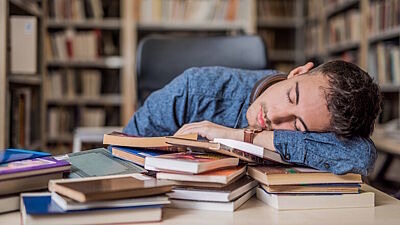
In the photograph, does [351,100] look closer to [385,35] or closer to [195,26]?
[385,35]

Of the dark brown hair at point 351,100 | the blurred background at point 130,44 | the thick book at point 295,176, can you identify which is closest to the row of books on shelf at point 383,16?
the blurred background at point 130,44

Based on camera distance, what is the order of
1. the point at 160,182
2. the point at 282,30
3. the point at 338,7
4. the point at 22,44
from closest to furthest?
1. the point at 160,182
2. the point at 22,44
3. the point at 338,7
4. the point at 282,30

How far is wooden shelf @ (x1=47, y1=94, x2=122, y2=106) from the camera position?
12.9 ft

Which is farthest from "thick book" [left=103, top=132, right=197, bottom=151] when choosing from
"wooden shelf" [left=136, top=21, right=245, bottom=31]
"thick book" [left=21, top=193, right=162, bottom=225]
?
"wooden shelf" [left=136, top=21, right=245, bottom=31]

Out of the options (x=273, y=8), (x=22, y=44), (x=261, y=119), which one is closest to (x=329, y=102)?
(x=261, y=119)

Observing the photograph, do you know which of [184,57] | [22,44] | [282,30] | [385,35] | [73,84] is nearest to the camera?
[184,57]

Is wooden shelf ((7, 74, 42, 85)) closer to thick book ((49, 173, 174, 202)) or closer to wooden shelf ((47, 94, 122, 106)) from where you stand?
wooden shelf ((47, 94, 122, 106))

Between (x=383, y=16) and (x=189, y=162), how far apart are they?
9.23 ft

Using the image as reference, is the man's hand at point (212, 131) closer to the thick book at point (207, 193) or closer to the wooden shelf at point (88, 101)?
the thick book at point (207, 193)

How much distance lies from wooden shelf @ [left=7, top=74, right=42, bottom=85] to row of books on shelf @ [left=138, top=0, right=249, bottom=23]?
106 centimetres

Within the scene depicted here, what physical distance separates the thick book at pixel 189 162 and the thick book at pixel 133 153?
6 cm

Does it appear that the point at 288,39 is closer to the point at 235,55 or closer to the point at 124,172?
the point at 235,55

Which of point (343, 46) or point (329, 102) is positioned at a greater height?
point (343, 46)

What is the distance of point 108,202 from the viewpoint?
74 centimetres
